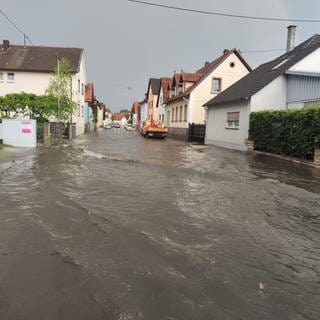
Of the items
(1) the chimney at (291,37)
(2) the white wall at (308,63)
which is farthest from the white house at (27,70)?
(2) the white wall at (308,63)

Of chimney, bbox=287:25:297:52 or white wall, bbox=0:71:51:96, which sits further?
white wall, bbox=0:71:51:96

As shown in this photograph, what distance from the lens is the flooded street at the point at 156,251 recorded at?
3.73 meters

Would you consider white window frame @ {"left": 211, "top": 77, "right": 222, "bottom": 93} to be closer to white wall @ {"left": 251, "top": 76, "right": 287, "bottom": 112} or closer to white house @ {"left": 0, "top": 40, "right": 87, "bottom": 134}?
white house @ {"left": 0, "top": 40, "right": 87, "bottom": 134}

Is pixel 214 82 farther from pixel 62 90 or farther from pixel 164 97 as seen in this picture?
pixel 164 97

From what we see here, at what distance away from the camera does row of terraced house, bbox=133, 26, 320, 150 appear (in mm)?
22330

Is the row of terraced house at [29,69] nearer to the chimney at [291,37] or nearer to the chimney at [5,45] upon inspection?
the chimney at [5,45]

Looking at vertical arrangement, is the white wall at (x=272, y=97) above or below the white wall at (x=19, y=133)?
above

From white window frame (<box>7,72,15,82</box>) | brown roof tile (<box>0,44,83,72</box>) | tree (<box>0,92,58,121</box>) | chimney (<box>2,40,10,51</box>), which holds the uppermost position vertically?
chimney (<box>2,40,10,51</box>)

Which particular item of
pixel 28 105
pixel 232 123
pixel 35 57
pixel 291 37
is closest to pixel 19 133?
pixel 28 105

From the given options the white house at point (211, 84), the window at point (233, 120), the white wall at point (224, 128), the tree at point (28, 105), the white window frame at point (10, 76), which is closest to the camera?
the white wall at point (224, 128)

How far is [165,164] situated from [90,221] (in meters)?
8.97

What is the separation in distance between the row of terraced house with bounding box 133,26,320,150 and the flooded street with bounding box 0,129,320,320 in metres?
13.5

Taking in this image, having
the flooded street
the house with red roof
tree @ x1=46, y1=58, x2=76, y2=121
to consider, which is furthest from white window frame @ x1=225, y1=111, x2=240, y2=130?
the house with red roof

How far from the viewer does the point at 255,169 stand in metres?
14.7
